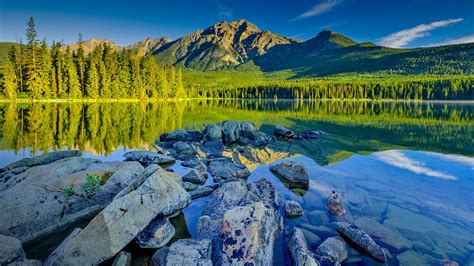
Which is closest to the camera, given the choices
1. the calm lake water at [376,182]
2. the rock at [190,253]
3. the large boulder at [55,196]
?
the rock at [190,253]

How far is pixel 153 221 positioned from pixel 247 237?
11.8 ft

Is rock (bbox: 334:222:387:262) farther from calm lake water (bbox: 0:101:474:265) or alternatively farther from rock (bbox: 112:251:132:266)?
rock (bbox: 112:251:132:266)

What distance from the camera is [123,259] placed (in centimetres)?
737

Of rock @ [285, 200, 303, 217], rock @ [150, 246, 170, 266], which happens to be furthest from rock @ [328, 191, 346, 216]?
rock @ [150, 246, 170, 266]

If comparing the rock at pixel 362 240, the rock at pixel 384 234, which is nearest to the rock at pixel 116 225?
the rock at pixel 362 240

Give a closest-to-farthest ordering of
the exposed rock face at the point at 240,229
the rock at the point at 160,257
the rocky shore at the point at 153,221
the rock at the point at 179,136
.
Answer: the exposed rock face at the point at 240,229
the rocky shore at the point at 153,221
the rock at the point at 160,257
the rock at the point at 179,136

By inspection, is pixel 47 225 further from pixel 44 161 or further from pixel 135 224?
pixel 44 161

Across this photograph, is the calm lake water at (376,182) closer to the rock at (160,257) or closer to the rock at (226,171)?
the rock at (160,257)

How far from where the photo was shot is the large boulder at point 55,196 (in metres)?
8.91

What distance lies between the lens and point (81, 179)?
11.5 metres

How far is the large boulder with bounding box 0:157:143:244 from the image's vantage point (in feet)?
29.2

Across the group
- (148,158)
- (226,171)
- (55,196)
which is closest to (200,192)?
(226,171)

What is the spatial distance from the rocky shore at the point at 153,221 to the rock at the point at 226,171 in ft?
5.70

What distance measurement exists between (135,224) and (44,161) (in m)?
11.9
